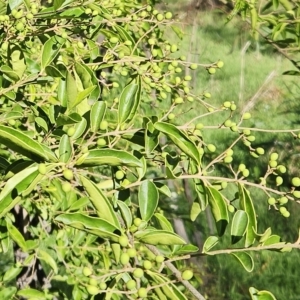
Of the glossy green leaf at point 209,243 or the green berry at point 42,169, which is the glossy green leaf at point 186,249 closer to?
the glossy green leaf at point 209,243

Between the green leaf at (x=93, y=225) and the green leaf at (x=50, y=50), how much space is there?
1.01ft

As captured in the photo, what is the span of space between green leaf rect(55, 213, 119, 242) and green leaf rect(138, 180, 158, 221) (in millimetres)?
102

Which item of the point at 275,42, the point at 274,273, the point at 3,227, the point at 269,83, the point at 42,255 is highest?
the point at 275,42

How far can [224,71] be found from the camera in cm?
582

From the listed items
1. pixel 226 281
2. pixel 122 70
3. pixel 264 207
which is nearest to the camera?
pixel 122 70

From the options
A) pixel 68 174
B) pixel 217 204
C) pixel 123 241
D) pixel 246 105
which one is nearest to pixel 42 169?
pixel 68 174

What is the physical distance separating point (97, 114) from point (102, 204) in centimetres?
14

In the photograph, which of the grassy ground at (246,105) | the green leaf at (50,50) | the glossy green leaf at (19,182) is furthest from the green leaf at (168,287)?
the grassy ground at (246,105)

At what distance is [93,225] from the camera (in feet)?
2.47

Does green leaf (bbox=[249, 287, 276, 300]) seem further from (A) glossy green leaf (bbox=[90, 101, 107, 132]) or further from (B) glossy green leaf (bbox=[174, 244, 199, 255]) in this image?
(A) glossy green leaf (bbox=[90, 101, 107, 132])

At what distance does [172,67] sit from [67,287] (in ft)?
6.79

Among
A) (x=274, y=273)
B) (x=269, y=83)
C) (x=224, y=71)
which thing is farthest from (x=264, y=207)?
(x=224, y=71)

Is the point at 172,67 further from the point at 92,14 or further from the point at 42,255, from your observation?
the point at 42,255

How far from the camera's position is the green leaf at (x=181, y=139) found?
803 mm
